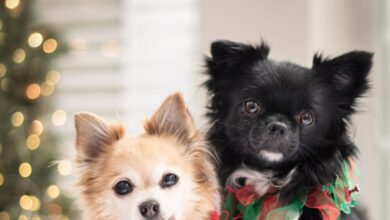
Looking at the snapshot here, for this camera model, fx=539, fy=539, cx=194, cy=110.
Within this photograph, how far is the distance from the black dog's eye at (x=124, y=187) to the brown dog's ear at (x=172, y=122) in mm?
123

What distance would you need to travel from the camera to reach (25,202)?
8.03ft

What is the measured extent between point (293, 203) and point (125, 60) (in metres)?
2.02

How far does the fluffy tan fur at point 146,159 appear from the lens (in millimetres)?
985

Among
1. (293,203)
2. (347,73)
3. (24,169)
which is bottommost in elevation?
(24,169)

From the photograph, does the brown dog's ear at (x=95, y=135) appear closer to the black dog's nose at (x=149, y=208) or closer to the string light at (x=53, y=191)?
the black dog's nose at (x=149, y=208)

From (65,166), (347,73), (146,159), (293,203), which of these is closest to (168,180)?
(146,159)

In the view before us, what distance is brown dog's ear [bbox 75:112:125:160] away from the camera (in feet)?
3.35

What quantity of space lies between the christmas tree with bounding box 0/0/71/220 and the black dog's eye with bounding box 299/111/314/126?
5.18 feet

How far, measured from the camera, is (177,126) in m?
1.06

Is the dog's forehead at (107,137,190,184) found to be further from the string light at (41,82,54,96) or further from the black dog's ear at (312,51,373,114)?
the string light at (41,82,54,96)

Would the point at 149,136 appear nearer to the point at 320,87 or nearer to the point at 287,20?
the point at 320,87

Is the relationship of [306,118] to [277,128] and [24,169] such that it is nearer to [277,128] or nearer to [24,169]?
[277,128]

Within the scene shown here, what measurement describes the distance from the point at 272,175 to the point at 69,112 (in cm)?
201

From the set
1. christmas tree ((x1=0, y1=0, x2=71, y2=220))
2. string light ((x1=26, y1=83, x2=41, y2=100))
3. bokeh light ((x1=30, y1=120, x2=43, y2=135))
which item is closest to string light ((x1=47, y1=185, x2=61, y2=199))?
christmas tree ((x1=0, y1=0, x2=71, y2=220))
